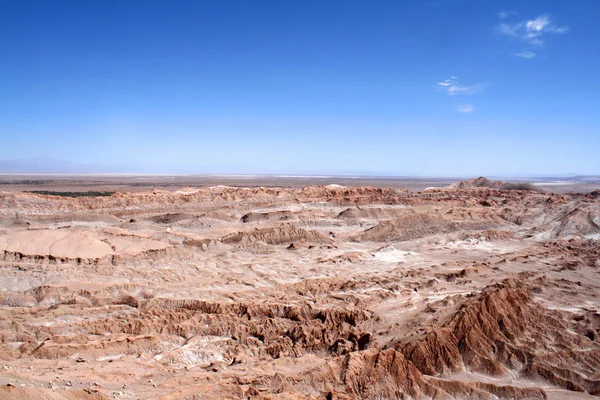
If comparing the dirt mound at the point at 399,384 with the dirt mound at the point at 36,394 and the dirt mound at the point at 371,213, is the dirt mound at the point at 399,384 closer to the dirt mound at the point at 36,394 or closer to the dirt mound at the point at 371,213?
the dirt mound at the point at 36,394

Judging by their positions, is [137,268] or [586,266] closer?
[137,268]

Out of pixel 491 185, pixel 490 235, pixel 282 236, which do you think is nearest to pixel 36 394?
pixel 282 236

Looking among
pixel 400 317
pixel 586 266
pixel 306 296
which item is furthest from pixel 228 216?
pixel 586 266

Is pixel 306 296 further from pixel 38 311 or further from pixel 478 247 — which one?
pixel 478 247

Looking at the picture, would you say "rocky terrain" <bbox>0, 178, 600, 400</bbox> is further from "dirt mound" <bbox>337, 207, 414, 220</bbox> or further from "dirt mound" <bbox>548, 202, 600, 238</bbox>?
"dirt mound" <bbox>337, 207, 414, 220</bbox>

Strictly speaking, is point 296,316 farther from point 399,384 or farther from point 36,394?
point 36,394

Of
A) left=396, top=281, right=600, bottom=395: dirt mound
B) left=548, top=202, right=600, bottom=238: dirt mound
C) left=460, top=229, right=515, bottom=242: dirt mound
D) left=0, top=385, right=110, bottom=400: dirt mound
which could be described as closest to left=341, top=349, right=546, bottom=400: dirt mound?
left=396, top=281, right=600, bottom=395: dirt mound
